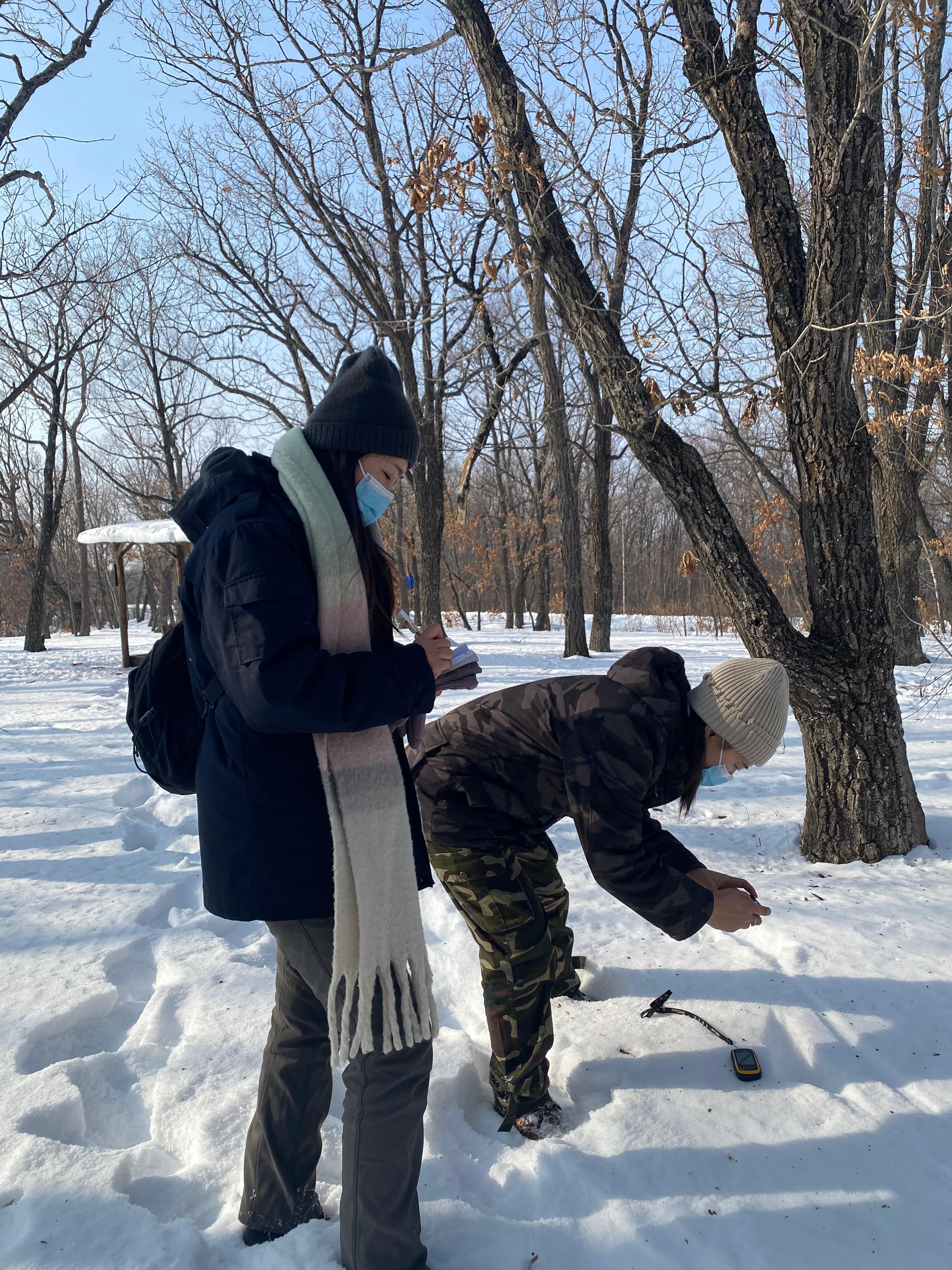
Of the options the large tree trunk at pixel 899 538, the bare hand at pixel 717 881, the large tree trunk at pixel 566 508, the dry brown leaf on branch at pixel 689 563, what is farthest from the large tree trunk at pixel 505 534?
the bare hand at pixel 717 881

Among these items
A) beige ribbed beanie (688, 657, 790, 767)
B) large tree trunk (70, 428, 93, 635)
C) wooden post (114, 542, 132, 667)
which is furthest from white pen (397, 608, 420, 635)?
large tree trunk (70, 428, 93, 635)

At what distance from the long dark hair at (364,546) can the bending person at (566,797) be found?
43 centimetres

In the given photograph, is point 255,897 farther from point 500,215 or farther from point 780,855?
point 500,215

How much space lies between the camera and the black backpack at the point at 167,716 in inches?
66.7

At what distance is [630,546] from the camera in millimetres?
44406

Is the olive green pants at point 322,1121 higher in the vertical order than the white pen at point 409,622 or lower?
lower

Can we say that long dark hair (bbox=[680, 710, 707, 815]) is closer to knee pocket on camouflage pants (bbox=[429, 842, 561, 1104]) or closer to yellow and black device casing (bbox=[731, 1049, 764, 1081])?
knee pocket on camouflage pants (bbox=[429, 842, 561, 1104])

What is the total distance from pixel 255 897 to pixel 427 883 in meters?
0.38

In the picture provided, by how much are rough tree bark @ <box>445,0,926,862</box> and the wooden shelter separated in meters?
9.79

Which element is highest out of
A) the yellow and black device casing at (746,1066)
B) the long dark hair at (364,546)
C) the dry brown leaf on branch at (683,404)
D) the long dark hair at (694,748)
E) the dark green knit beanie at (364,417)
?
the dry brown leaf on branch at (683,404)

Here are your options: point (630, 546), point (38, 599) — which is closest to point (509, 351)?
point (38, 599)

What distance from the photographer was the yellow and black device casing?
2.31 metres

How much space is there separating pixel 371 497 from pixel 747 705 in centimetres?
103

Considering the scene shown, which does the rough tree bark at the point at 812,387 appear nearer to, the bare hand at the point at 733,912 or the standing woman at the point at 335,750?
the bare hand at the point at 733,912
